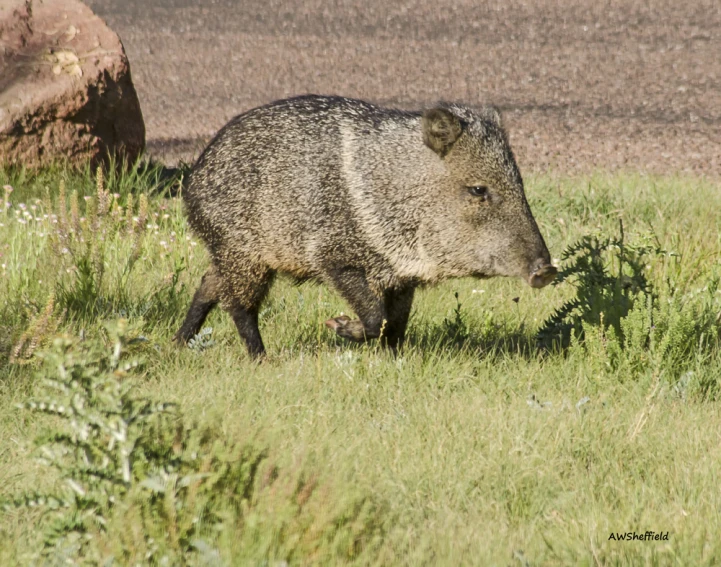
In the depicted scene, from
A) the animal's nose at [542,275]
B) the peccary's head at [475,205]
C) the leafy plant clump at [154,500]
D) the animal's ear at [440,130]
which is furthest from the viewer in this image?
the animal's ear at [440,130]

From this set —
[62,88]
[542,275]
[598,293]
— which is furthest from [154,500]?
[62,88]

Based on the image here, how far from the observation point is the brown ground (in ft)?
25.4

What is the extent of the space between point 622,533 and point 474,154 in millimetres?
1606

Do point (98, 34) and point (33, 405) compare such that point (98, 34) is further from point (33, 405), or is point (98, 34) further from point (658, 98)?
point (658, 98)

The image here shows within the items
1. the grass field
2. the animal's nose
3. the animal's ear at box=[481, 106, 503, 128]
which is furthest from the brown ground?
the animal's nose

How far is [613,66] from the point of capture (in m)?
9.95

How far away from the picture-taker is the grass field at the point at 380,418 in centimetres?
224

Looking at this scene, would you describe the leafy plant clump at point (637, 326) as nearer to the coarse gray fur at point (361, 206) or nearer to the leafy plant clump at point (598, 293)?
the leafy plant clump at point (598, 293)

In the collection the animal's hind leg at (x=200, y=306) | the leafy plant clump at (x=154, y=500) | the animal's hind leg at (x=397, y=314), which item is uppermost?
the leafy plant clump at (x=154, y=500)

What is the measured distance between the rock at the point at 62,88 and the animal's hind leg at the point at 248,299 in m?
2.37

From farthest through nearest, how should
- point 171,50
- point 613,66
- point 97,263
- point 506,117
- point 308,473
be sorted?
point 171,50 < point 613,66 < point 506,117 < point 97,263 < point 308,473

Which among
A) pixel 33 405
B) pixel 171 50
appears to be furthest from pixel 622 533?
pixel 171 50

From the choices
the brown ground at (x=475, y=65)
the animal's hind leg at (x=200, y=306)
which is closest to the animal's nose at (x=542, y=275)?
the animal's hind leg at (x=200, y=306)

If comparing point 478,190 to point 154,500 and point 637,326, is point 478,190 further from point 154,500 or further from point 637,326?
point 154,500
